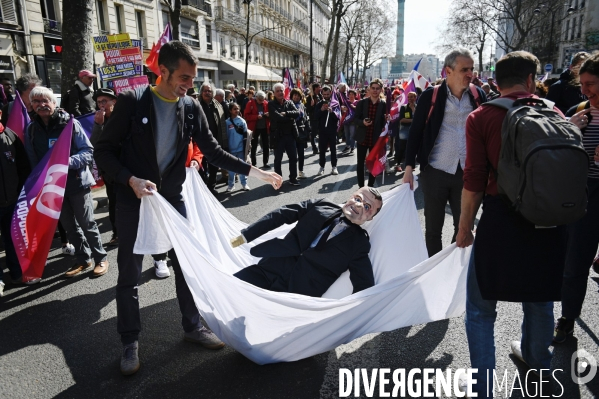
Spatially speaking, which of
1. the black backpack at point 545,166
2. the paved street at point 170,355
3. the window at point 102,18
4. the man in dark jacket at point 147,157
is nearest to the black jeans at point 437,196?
the paved street at point 170,355

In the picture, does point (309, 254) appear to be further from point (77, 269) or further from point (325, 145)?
point (325, 145)

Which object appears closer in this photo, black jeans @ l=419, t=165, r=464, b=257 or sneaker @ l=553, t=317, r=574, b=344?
sneaker @ l=553, t=317, r=574, b=344

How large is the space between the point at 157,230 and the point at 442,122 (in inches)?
94.3

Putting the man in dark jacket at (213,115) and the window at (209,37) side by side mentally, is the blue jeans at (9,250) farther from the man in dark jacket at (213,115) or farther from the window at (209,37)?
the window at (209,37)

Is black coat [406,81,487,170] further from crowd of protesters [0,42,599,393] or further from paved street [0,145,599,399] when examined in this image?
paved street [0,145,599,399]

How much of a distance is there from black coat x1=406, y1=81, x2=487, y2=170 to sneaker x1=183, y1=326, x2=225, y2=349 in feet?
6.95

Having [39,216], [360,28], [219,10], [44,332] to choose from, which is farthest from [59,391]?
[360,28]

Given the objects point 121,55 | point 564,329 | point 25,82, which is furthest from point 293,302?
point 121,55

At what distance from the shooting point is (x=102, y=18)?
2316cm

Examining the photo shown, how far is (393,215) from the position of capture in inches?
135

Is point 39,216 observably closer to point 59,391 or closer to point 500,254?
point 59,391

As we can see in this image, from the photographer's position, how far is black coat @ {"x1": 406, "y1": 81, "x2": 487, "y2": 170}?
3.44 m

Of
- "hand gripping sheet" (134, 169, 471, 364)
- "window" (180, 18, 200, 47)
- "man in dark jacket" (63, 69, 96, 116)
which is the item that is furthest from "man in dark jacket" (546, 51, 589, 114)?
"window" (180, 18, 200, 47)

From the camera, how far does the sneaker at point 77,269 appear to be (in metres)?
4.38
